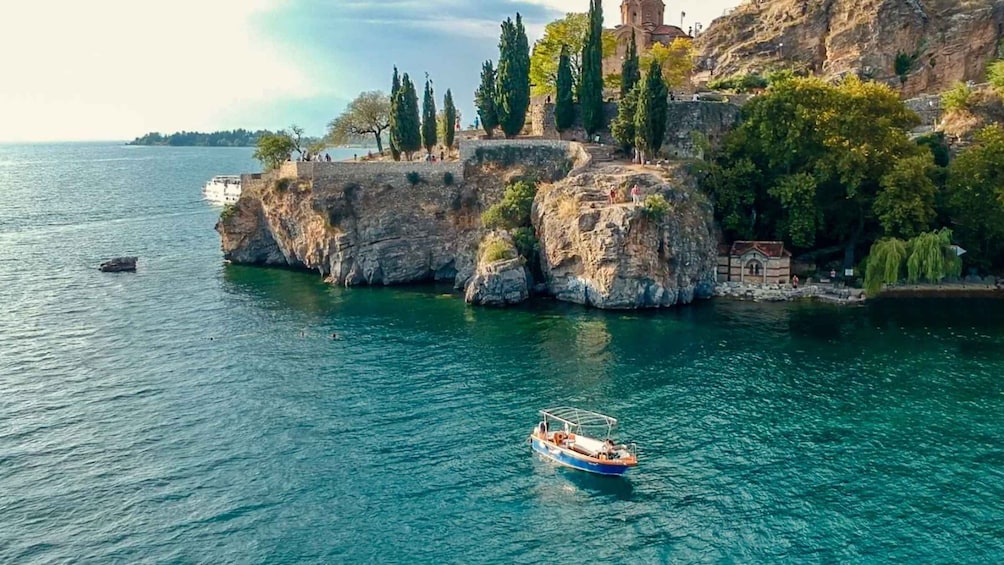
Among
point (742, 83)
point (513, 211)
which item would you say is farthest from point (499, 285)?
point (742, 83)

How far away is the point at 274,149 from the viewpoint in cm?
9881

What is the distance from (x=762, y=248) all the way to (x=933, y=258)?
15.6 meters

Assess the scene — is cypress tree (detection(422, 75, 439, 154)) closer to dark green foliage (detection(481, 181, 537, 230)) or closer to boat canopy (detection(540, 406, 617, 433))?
dark green foliage (detection(481, 181, 537, 230))

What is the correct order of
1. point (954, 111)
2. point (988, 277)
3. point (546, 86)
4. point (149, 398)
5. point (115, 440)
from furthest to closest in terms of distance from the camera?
point (546, 86) → point (954, 111) → point (988, 277) → point (149, 398) → point (115, 440)

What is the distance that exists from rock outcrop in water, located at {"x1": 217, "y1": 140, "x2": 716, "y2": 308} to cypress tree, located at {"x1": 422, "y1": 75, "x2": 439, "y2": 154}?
26.1 ft

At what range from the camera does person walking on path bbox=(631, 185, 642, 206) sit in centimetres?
7150

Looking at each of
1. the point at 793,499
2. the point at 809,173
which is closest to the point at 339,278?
the point at 809,173

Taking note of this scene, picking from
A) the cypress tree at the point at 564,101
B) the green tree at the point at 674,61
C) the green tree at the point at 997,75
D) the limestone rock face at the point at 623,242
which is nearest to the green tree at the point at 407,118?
the cypress tree at the point at 564,101

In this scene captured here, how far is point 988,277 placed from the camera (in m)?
76.6

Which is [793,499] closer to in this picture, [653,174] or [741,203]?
[653,174]

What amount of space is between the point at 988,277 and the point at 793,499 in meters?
55.6

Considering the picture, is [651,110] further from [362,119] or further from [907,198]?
[362,119]

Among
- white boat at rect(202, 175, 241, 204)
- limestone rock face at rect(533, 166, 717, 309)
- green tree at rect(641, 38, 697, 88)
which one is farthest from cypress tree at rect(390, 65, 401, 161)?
white boat at rect(202, 175, 241, 204)

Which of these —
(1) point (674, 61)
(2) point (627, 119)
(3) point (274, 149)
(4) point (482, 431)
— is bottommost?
(4) point (482, 431)
